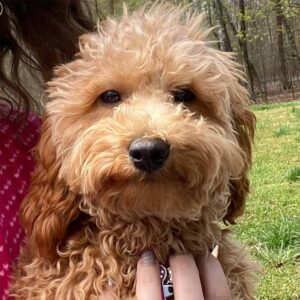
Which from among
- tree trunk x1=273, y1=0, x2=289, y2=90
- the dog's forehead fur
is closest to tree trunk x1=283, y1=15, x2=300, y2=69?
tree trunk x1=273, y1=0, x2=289, y2=90

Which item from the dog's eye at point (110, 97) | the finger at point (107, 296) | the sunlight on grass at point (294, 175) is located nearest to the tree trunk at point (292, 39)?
the sunlight on grass at point (294, 175)

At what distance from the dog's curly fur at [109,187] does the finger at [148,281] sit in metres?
0.09

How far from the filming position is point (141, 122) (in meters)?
2.30

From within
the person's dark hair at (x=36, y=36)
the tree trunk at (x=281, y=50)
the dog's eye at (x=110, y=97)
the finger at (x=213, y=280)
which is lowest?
the tree trunk at (x=281, y=50)

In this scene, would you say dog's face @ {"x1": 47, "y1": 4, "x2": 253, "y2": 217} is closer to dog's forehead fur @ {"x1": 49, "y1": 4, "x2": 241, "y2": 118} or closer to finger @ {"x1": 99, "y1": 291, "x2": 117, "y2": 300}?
dog's forehead fur @ {"x1": 49, "y1": 4, "x2": 241, "y2": 118}

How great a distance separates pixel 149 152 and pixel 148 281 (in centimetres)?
46

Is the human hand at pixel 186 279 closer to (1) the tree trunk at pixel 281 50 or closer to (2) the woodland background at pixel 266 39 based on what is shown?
(2) the woodland background at pixel 266 39

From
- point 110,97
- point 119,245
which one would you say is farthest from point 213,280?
point 110,97

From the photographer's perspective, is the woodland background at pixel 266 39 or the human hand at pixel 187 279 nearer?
the human hand at pixel 187 279

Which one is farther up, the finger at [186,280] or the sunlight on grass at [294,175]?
the finger at [186,280]

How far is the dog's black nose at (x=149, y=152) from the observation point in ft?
7.11

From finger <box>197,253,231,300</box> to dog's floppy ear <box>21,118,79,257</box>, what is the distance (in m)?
0.51

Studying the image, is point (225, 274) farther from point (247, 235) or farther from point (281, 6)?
point (281, 6)

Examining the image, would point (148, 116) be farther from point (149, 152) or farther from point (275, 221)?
point (275, 221)
